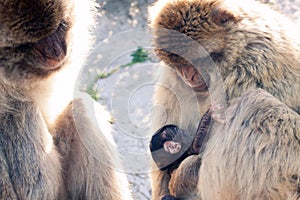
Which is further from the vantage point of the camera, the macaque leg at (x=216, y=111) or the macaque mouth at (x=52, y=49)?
the macaque leg at (x=216, y=111)

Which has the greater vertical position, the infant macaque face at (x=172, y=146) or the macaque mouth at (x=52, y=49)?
the macaque mouth at (x=52, y=49)

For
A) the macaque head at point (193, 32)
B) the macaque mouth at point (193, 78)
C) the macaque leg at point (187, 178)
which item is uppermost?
the macaque head at point (193, 32)

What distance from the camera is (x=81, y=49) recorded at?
397cm

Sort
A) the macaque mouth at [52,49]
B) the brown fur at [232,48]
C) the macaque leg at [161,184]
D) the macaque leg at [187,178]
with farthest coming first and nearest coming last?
the macaque leg at [161,184], the macaque leg at [187,178], the brown fur at [232,48], the macaque mouth at [52,49]

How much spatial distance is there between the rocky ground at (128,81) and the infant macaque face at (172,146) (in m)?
0.38

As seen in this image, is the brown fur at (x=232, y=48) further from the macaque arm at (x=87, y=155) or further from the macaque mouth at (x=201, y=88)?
the macaque arm at (x=87, y=155)

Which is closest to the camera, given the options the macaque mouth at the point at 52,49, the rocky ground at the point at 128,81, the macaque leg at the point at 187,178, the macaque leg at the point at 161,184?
the macaque mouth at the point at 52,49

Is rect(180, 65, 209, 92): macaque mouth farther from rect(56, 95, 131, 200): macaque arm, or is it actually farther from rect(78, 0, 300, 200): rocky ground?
rect(56, 95, 131, 200): macaque arm

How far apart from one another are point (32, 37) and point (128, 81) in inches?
101

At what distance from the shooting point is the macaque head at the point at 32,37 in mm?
3389

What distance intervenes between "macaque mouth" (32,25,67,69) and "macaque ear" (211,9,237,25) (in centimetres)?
86

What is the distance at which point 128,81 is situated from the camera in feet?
19.7

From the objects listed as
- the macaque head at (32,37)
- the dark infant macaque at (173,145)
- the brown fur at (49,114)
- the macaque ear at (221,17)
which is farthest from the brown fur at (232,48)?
the macaque head at (32,37)

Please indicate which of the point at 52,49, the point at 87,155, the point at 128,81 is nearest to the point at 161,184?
the point at 87,155
